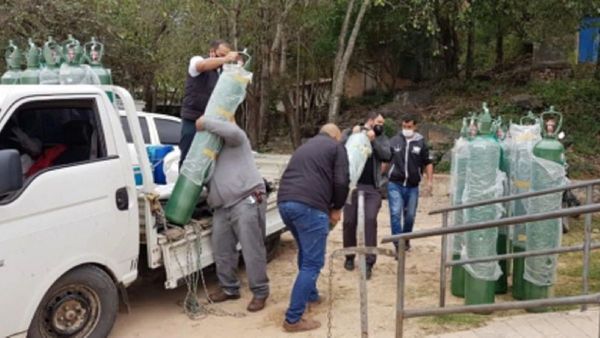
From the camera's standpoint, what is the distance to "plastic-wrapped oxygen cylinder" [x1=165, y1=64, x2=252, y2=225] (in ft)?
17.4

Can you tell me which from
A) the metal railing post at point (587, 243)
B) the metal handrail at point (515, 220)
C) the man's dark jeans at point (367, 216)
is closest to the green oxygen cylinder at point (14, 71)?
the man's dark jeans at point (367, 216)

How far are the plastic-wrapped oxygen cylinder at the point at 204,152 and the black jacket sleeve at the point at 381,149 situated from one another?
1593 mm

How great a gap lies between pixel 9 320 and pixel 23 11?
24.1 ft

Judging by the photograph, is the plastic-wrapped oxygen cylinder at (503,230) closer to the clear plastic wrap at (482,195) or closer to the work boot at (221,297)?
the clear plastic wrap at (482,195)

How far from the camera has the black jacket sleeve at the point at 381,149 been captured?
6.32 meters

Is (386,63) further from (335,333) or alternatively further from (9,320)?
(9,320)

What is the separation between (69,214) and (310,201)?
1.78m

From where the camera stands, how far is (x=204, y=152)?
17.6ft

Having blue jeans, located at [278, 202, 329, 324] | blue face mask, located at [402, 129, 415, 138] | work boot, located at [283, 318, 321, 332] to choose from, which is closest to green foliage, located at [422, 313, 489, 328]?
work boot, located at [283, 318, 321, 332]

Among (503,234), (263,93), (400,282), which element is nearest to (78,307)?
(400,282)

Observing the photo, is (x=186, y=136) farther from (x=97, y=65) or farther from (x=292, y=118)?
(x=292, y=118)

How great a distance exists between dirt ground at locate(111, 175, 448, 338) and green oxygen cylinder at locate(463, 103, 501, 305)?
1.78 ft

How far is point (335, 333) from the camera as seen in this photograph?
16.2 feet

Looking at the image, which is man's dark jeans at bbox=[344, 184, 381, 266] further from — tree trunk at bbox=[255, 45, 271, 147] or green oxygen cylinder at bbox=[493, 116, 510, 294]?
tree trunk at bbox=[255, 45, 271, 147]
